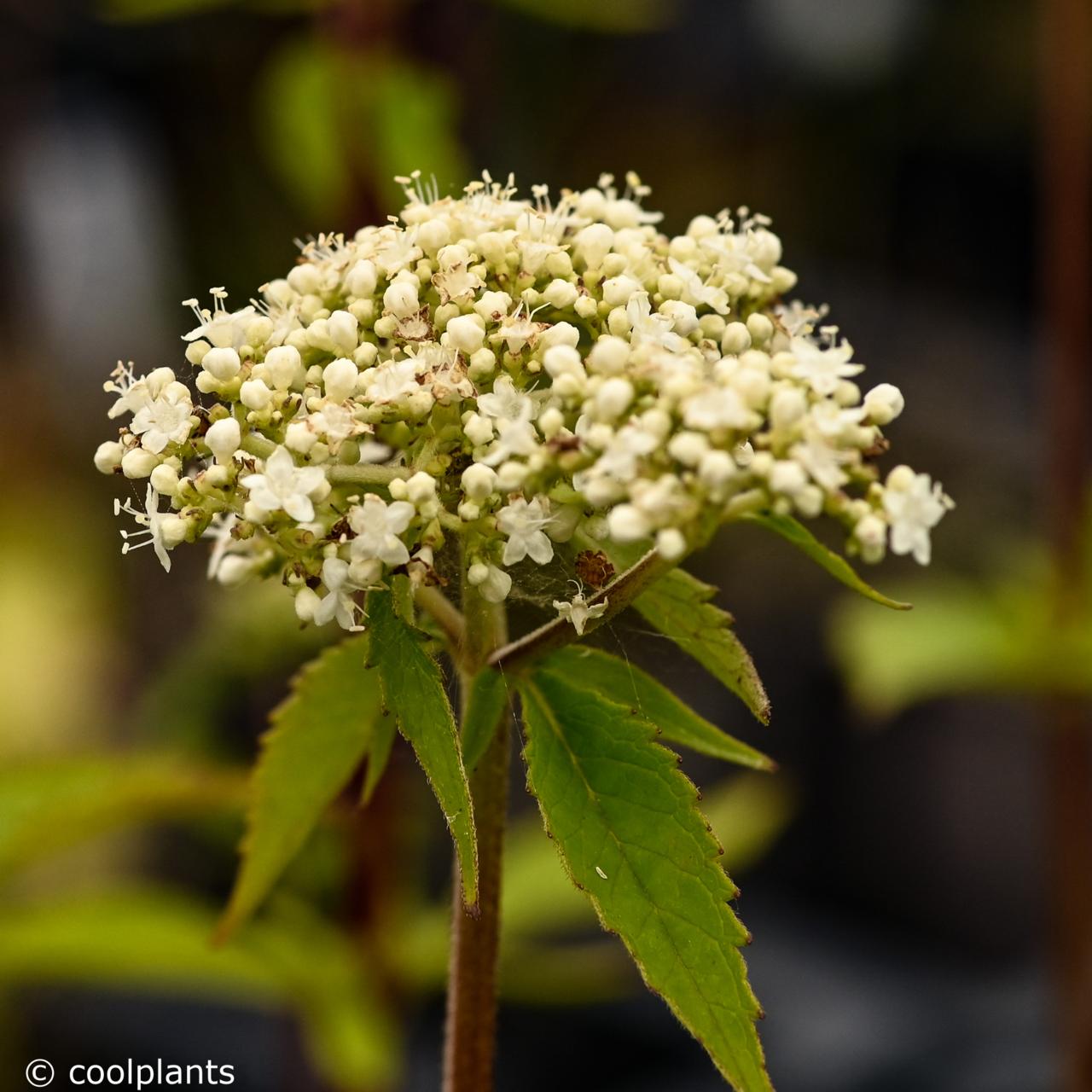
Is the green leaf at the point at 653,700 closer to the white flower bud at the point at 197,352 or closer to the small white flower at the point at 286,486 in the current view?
the small white flower at the point at 286,486

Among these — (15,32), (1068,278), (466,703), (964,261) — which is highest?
(15,32)

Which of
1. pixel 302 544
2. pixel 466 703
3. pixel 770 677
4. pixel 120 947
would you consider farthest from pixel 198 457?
pixel 770 677

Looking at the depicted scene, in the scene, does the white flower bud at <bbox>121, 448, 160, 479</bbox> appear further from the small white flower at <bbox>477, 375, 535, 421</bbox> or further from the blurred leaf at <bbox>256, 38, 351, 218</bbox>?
the blurred leaf at <bbox>256, 38, 351, 218</bbox>

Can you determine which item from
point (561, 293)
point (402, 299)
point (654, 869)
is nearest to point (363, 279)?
point (402, 299)

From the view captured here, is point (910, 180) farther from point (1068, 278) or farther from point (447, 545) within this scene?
point (447, 545)

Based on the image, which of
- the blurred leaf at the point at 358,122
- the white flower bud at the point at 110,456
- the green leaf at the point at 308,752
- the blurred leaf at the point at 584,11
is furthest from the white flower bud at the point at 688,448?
the blurred leaf at the point at 584,11

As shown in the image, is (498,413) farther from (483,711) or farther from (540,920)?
(540,920)
